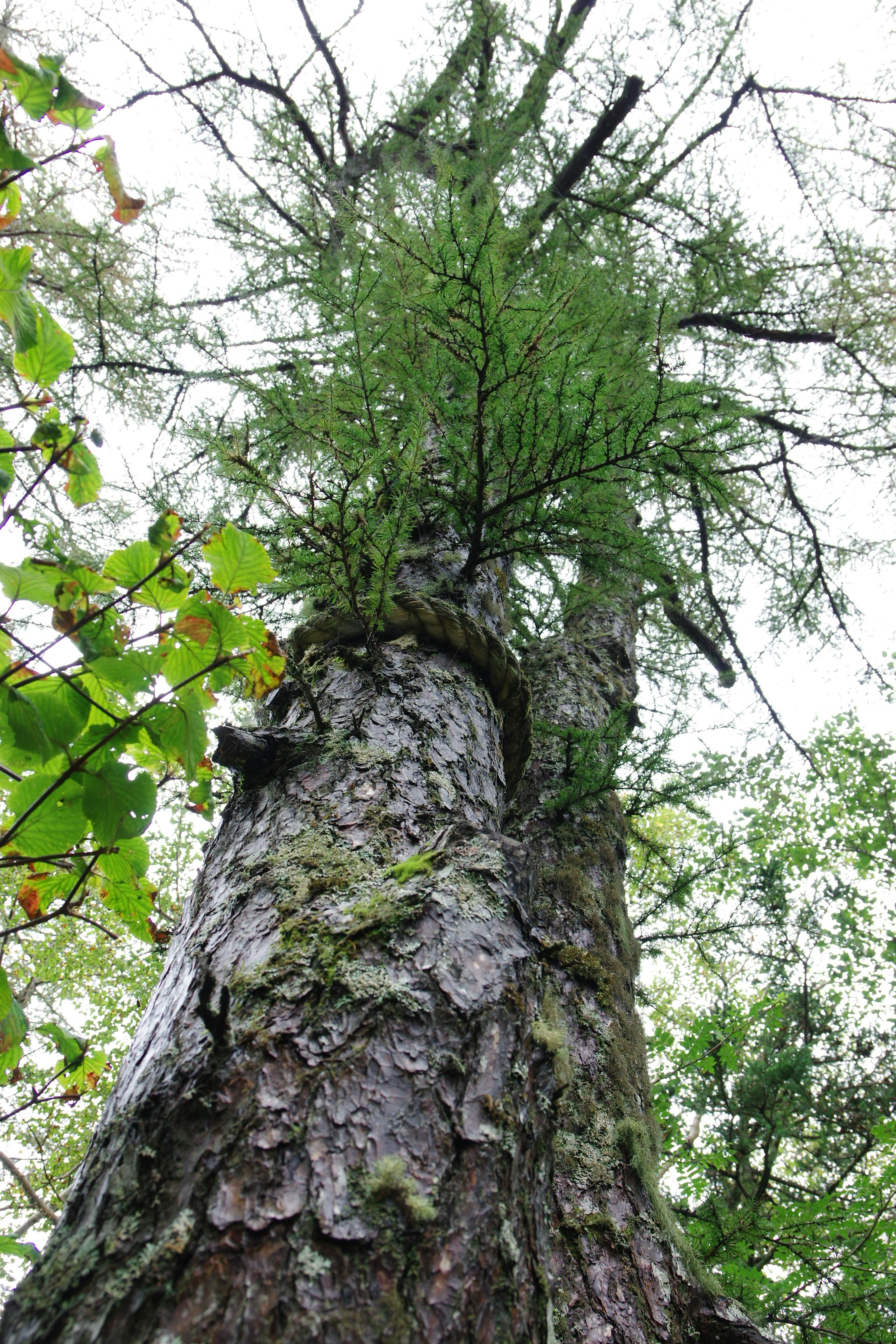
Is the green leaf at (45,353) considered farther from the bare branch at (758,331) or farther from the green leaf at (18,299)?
the bare branch at (758,331)

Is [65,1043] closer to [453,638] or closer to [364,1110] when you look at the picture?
[364,1110]

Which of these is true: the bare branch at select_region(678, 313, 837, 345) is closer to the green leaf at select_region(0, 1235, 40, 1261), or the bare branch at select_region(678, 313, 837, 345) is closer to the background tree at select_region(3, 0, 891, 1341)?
the background tree at select_region(3, 0, 891, 1341)

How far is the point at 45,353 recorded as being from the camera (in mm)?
998

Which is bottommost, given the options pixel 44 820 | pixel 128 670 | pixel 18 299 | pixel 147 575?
pixel 44 820

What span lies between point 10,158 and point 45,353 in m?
0.23

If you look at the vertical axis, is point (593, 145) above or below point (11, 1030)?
above

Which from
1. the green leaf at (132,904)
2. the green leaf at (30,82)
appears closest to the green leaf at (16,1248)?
the green leaf at (132,904)

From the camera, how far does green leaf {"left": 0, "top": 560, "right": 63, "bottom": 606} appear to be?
0.93m

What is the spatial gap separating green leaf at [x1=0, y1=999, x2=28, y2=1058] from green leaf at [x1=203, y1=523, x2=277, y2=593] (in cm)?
70

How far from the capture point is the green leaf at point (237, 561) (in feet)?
3.30

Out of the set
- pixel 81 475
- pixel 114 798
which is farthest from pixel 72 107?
pixel 114 798

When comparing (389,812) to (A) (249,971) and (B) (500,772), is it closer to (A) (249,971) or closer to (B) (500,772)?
(A) (249,971)

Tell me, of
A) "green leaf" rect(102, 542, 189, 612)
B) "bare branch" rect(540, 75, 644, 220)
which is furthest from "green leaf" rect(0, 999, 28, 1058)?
"bare branch" rect(540, 75, 644, 220)

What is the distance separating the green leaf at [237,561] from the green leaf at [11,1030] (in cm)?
70
